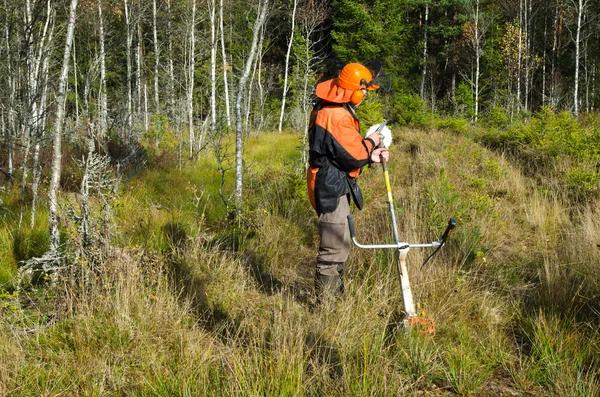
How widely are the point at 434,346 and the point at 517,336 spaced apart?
2.56ft

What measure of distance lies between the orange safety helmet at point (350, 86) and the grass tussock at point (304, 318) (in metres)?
1.40

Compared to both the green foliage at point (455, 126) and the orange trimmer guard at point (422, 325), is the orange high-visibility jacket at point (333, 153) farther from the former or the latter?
the green foliage at point (455, 126)

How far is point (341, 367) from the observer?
2770mm

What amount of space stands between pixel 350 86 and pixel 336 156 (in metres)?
0.52

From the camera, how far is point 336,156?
11.5ft

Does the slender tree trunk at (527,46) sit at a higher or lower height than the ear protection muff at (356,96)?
higher

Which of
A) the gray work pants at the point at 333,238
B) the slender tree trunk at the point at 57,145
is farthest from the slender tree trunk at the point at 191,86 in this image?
the gray work pants at the point at 333,238

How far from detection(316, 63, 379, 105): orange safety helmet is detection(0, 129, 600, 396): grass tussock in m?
1.40

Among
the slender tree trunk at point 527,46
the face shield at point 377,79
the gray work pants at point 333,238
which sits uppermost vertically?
the slender tree trunk at point 527,46

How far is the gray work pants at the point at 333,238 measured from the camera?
3.72 meters

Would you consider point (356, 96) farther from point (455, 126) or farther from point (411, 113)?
point (411, 113)

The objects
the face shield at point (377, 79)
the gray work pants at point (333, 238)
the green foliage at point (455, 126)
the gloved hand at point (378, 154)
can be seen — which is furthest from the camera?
the green foliage at point (455, 126)

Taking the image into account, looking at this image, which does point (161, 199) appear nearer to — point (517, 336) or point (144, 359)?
point (144, 359)

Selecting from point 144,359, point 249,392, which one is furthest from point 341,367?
point 144,359
